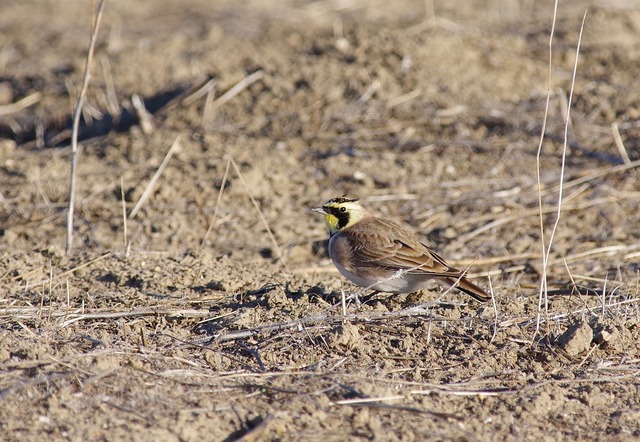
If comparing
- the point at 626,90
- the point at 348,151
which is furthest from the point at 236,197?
the point at 626,90

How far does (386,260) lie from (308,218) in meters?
2.35

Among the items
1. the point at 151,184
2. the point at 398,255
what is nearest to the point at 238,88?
the point at 151,184

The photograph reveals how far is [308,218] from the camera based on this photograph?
28.9 feet

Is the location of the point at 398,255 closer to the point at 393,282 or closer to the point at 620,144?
the point at 393,282

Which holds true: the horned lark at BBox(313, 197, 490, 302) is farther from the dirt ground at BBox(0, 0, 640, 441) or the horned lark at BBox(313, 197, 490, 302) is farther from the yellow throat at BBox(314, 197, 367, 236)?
the dirt ground at BBox(0, 0, 640, 441)

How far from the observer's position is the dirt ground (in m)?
4.81

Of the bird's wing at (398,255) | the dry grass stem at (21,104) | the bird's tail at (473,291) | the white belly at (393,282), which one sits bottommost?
the dry grass stem at (21,104)

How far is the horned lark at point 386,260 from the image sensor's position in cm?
627

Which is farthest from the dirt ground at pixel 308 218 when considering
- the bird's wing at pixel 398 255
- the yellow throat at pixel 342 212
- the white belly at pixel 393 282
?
the yellow throat at pixel 342 212

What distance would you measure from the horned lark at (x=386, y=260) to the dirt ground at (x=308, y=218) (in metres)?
0.17

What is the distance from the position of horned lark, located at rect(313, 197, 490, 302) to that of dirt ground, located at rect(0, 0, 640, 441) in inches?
6.7

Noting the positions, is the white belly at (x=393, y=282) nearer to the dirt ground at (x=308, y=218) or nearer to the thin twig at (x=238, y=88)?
the dirt ground at (x=308, y=218)

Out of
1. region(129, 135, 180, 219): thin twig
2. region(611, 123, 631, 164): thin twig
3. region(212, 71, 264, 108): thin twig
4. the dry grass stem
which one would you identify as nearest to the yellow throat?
region(129, 135, 180, 219): thin twig

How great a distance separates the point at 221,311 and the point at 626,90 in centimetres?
679
